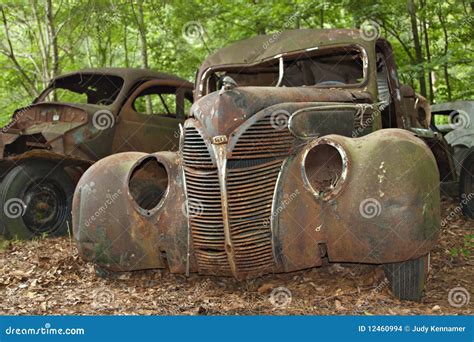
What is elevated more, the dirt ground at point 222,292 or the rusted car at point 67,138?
the rusted car at point 67,138

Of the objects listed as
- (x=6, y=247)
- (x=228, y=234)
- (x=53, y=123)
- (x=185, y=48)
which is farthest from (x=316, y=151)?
(x=185, y=48)

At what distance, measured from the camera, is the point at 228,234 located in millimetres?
3760

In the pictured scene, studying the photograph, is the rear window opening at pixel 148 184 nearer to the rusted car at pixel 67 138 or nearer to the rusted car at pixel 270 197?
the rusted car at pixel 270 197

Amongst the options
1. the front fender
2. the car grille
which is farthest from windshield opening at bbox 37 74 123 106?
the car grille

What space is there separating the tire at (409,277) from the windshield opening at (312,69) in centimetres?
222

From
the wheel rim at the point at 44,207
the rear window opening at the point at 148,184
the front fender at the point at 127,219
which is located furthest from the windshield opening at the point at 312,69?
the wheel rim at the point at 44,207

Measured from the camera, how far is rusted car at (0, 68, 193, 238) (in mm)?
6660

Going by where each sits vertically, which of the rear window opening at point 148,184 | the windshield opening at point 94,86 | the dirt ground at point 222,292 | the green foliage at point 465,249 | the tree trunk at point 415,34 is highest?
the tree trunk at point 415,34

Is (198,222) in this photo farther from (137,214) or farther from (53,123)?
(53,123)

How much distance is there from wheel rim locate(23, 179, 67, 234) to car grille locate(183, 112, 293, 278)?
3.54 metres

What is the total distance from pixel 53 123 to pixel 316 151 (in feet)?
15.2

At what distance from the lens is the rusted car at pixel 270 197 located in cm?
360

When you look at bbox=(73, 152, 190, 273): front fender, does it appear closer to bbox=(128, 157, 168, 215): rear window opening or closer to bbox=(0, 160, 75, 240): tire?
bbox=(128, 157, 168, 215): rear window opening

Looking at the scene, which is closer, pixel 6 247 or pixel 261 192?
pixel 261 192
